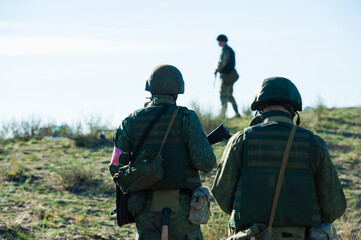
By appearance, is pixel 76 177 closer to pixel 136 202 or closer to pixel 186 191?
pixel 136 202

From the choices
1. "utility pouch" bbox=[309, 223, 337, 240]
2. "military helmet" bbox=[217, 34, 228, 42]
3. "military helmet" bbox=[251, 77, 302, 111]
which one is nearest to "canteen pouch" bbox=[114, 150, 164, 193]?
"military helmet" bbox=[251, 77, 302, 111]

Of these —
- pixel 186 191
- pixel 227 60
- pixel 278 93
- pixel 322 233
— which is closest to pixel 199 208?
pixel 186 191

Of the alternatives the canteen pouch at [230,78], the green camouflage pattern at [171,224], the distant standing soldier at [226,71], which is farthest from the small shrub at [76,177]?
the canteen pouch at [230,78]

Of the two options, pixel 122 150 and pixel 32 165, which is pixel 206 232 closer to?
pixel 122 150

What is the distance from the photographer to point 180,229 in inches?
150

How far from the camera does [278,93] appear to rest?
322 cm

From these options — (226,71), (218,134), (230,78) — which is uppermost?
(226,71)

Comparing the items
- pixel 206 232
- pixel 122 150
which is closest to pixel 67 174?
pixel 206 232

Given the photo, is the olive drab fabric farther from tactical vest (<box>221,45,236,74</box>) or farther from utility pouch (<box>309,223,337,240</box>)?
utility pouch (<box>309,223,337,240</box>)

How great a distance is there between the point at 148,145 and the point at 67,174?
5008 mm

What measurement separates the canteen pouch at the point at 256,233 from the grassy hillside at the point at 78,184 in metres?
2.72

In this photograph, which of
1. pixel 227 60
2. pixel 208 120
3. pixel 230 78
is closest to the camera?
pixel 208 120

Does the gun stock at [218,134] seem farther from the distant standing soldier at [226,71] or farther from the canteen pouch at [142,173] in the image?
the distant standing soldier at [226,71]

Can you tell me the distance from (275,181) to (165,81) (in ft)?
4.80
